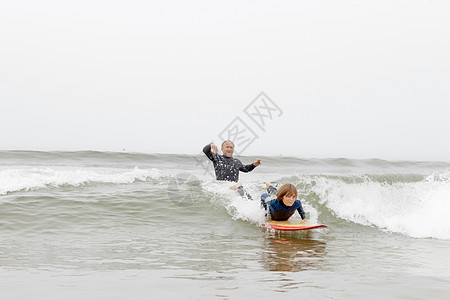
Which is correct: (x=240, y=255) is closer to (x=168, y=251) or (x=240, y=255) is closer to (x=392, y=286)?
(x=168, y=251)

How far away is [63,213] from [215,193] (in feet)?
13.4

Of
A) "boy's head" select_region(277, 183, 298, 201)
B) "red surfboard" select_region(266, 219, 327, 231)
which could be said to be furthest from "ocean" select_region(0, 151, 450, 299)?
"boy's head" select_region(277, 183, 298, 201)

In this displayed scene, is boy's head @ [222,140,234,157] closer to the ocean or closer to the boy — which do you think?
the ocean

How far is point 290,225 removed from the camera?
28.2ft

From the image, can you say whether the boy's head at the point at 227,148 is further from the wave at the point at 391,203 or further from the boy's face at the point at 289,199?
the boy's face at the point at 289,199

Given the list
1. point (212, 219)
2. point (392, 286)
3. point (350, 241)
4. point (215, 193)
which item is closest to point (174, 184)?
point (215, 193)

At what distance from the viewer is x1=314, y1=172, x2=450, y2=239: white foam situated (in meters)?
10.1

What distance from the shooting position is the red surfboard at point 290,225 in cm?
849

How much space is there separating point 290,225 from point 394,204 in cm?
456

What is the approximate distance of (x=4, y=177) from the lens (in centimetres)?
1291

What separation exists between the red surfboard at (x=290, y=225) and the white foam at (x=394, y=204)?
235cm

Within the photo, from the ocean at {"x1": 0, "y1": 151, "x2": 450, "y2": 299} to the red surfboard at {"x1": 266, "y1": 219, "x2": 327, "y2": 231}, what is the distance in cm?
16

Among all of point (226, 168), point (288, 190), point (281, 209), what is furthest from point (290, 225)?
point (226, 168)

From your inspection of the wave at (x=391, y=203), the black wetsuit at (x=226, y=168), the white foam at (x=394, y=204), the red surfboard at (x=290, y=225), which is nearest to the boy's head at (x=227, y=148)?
the black wetsuit at (x=226, y=168)
